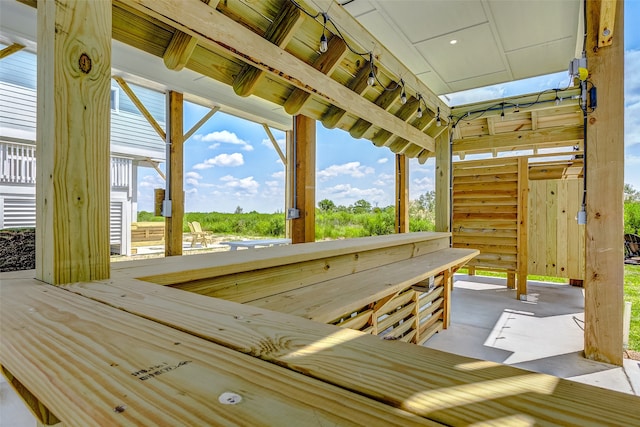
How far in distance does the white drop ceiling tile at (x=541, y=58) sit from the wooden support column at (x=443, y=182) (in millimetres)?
1177

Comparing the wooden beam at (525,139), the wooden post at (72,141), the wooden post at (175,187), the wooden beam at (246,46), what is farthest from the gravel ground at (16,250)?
the wooden beam at (525,139)

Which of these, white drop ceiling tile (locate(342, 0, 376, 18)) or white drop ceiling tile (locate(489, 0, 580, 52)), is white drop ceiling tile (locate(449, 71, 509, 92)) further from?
white drop ceiling tile (locate(342, 0, 376, 18))

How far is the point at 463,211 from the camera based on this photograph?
532cm

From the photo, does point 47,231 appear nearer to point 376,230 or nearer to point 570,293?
point 570,293

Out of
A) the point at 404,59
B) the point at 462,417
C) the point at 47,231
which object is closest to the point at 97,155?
the point at 47,231

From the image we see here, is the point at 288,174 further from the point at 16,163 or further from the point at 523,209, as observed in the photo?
the point at 16,163

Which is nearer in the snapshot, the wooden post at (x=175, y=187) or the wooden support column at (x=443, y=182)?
the wooden post at (x=175, y=187)

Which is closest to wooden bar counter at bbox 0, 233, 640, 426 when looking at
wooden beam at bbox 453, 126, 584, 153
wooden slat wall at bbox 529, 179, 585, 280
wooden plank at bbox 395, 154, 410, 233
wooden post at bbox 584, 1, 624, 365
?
wooden post at bbox 584, 1, 624, 365

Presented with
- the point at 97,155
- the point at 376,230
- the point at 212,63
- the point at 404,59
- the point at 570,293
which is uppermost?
the point at 404,59

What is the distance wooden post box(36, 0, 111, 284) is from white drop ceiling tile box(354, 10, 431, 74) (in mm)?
2796

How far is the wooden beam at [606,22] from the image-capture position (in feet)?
7.22

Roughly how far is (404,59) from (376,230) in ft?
13.4

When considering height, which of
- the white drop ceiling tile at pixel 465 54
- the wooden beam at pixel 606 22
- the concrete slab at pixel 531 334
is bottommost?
the concrete slab at pixel 531 334

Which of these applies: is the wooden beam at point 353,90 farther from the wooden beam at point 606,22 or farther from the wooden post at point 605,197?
the wooden post at point 605,197
